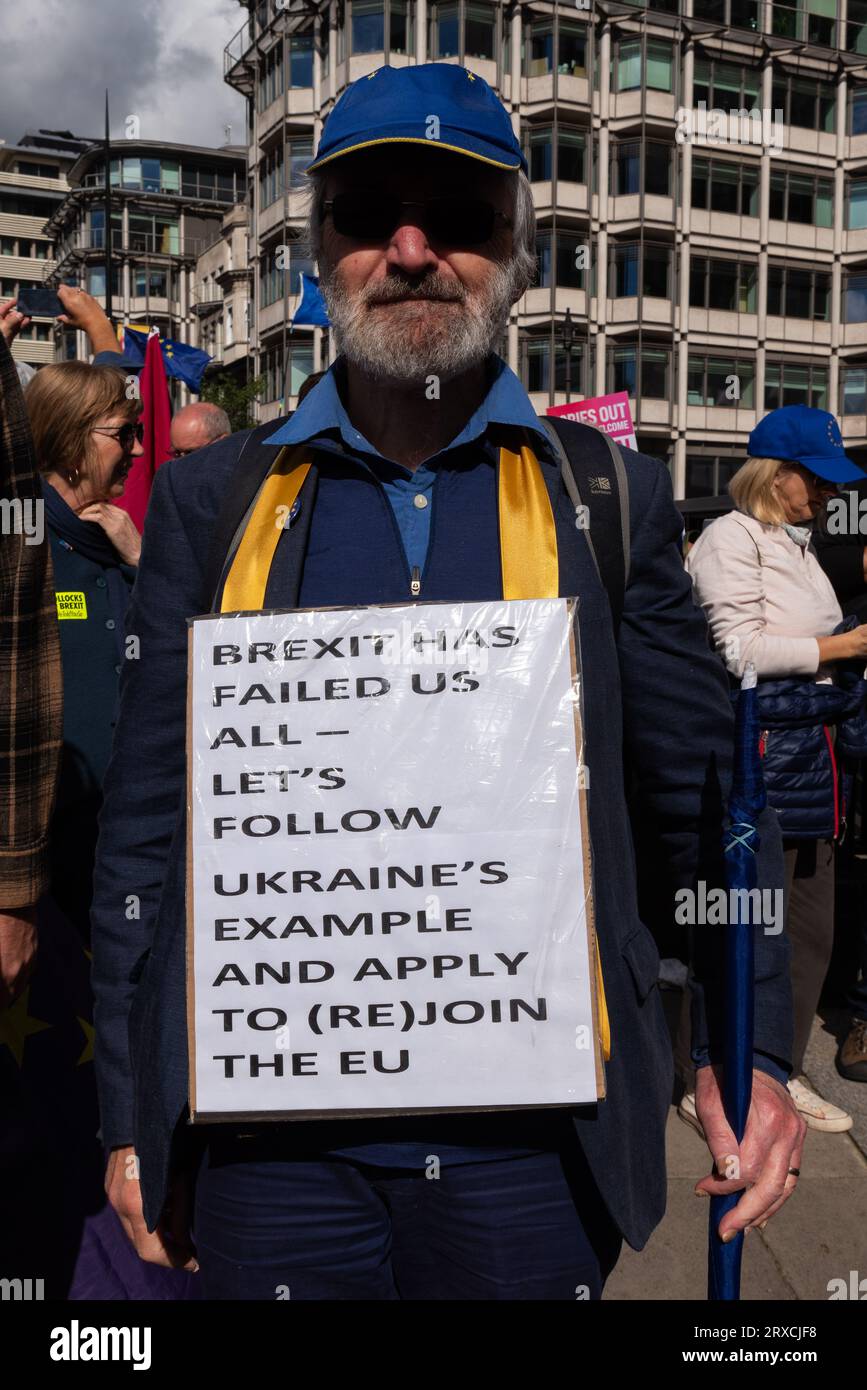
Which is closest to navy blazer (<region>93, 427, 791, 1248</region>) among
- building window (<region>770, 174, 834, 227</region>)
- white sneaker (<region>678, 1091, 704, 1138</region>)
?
white sneaker (<region>678, 1091, 704, 1138</region>)

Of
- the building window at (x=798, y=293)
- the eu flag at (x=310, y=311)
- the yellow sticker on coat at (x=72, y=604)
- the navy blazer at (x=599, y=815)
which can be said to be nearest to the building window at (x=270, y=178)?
the building window at (x=798, y=293)

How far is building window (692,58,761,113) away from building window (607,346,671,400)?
28.8 feet

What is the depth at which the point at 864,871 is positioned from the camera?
18.1 ft

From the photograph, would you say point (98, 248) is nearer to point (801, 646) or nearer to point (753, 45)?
point (753, 45)

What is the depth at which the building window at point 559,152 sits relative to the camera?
129 ft

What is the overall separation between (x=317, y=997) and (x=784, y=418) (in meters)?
3.16

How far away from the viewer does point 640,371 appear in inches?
1551

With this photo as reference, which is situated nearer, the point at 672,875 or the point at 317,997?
the point at 317,997

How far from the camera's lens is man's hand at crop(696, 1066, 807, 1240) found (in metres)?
1.57

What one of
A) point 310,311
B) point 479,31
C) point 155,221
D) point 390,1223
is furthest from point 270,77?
point 390,1223

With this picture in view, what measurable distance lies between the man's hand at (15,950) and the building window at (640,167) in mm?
41432

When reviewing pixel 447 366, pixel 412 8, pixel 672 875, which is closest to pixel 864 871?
pixel 672 875

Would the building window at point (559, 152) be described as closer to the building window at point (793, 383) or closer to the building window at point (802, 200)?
the building window at point (802, 200)

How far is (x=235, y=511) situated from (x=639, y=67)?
43.4 m
